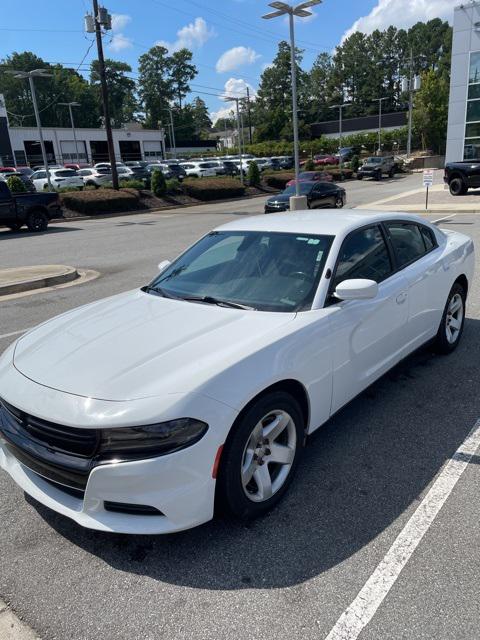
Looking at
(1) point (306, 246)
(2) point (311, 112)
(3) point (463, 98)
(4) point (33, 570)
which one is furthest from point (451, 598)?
(2) point (311, 112)

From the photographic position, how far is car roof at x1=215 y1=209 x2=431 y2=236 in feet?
12.1

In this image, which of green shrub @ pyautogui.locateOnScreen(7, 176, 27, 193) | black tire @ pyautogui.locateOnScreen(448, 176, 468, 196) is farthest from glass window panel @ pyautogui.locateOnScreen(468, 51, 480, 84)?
green shrub @ pyautogui.locateOnScreen(7, 176, 27, 193)

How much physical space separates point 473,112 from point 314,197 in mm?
16576

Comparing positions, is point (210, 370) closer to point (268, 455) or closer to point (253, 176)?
point (268, 455)

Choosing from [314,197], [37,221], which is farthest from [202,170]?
[37,221]

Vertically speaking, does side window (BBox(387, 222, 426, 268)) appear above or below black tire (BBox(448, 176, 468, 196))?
above

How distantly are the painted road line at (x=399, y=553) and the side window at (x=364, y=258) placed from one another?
4.39ft

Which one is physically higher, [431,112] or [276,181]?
[431,112]

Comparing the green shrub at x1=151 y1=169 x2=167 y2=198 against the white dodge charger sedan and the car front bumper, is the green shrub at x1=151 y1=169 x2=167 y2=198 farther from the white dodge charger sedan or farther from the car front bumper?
the car front bumper

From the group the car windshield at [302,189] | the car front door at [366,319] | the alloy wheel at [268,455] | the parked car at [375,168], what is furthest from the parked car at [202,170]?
the alloy wheel at [268,455]

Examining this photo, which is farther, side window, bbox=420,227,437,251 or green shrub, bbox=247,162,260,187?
green shrub, bbox=247,162,260,187

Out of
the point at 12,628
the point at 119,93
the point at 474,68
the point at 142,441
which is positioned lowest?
the point at 12,628

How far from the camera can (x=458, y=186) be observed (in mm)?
22609

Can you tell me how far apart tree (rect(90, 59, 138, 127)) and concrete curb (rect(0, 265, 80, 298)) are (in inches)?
4436
